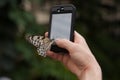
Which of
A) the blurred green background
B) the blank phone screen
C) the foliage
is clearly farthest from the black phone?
the foliage

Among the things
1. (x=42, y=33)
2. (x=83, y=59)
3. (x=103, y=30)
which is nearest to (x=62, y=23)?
(x=83, y=59)

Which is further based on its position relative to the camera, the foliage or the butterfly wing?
the foliage

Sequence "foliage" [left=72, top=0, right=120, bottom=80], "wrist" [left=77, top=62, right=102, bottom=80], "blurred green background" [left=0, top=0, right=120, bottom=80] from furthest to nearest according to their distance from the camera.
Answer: "foliage" [left=72, top=0, right=120, bottom=80], "blurred green background" [left=0, top=0, right=120, bottom=80], "wrist" [left=77, top=62, right=102, bottom=80]

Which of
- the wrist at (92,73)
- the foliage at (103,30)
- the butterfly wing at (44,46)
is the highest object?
the butterfly wing at (44,46)

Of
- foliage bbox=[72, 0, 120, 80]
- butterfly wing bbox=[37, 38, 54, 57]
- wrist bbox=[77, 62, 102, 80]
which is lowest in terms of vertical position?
foliage bbox=[72, 0, 120, 80]

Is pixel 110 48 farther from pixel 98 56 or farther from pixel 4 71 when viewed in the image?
pixel 4 71

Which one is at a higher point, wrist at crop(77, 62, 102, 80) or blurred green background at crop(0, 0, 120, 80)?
wrist at crop(77, 62, 102, 80)

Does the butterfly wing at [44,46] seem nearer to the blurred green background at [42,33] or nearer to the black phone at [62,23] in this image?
the black phone at [62,23]

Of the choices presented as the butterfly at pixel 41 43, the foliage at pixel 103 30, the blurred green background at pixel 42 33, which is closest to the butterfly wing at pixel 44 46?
the butterfly at pixel 41 43

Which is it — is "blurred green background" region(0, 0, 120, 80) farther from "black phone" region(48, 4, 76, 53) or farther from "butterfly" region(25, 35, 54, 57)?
"butterfly" region(25, 35, 54, 57)
